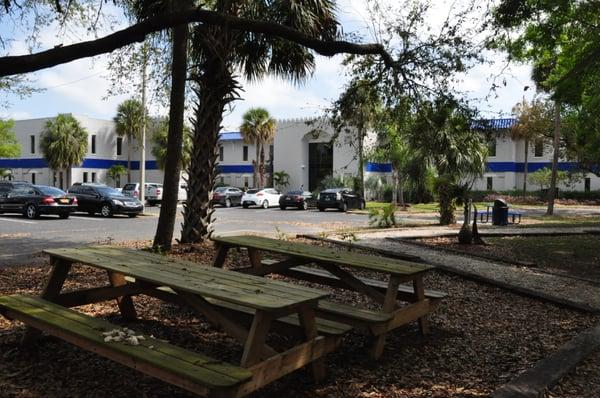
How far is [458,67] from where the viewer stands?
8328 mm

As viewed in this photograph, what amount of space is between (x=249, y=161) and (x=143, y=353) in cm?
4688

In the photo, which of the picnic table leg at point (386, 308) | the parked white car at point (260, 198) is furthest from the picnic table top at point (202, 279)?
the parked white car at point (260, 198)

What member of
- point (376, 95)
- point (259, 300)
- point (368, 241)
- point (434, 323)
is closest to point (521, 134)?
point (368, 241)

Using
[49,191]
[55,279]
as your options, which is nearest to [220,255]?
[55,279]

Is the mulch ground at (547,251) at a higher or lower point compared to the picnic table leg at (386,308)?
lower

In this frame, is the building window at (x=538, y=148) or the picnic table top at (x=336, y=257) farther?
the building window at (x=538, y=148)

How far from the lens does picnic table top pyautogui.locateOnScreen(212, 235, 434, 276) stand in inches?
179

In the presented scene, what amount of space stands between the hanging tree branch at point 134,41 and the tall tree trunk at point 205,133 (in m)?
2.83

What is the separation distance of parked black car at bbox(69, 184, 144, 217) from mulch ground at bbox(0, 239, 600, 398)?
1770cm

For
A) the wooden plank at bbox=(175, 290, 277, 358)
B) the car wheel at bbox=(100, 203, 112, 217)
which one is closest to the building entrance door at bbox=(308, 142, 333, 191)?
the car wheel at bbox=(100, 203, 112, 217)

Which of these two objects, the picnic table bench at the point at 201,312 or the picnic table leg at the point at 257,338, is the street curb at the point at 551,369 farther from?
the picnic table leg at the point at 257,338

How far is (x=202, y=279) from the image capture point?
3.81 m

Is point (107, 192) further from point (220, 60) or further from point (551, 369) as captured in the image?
point (551, 369)

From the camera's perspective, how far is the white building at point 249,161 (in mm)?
46312
